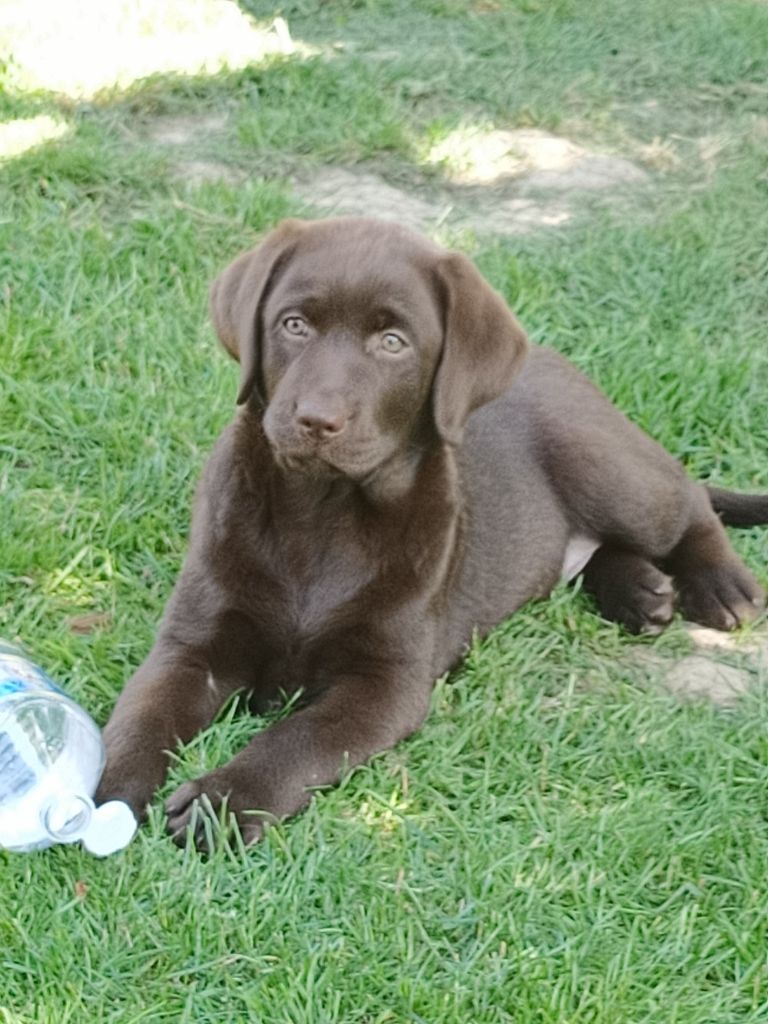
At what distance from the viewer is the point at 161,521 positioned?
14.6ft

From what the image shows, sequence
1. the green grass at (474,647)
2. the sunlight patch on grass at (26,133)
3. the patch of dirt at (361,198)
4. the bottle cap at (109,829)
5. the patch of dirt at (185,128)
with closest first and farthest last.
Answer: the green grass at (474,647) < the bottle cap at (109,829) < the sunlight patch on grass at (26,133) < the patch of dirt at (361,198) < the patch of dirt at (185,128)

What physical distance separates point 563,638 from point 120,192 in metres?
2.58

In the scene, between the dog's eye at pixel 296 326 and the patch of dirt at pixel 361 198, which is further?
the patch of dirt at pixel 361 198

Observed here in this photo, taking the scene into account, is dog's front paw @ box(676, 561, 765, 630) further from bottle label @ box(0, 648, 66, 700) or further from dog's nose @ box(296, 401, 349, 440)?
bottle label @ box(0, 648, 66, 700)

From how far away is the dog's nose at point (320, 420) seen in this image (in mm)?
3354

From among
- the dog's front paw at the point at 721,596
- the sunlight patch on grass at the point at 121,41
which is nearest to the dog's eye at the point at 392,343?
the dog's front paw at the point at 721,596

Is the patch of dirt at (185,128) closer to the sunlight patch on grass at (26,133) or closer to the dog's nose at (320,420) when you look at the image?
the sunlight patch on grass at (26,133)

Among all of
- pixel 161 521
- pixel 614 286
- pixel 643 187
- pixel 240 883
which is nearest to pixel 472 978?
pixel 240 883

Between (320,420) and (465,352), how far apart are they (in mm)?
428

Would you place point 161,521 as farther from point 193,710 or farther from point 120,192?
point 120,192

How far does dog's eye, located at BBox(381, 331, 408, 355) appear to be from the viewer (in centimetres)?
353

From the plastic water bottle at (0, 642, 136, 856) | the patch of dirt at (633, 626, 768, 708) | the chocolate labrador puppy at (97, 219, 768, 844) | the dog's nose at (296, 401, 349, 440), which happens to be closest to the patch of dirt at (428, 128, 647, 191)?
the chocolate labrador puppy at (97, 219, 768, 844)

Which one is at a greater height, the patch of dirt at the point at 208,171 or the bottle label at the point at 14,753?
the bottle label at the point at 14,753

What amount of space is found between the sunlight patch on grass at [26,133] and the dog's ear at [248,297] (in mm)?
2496
